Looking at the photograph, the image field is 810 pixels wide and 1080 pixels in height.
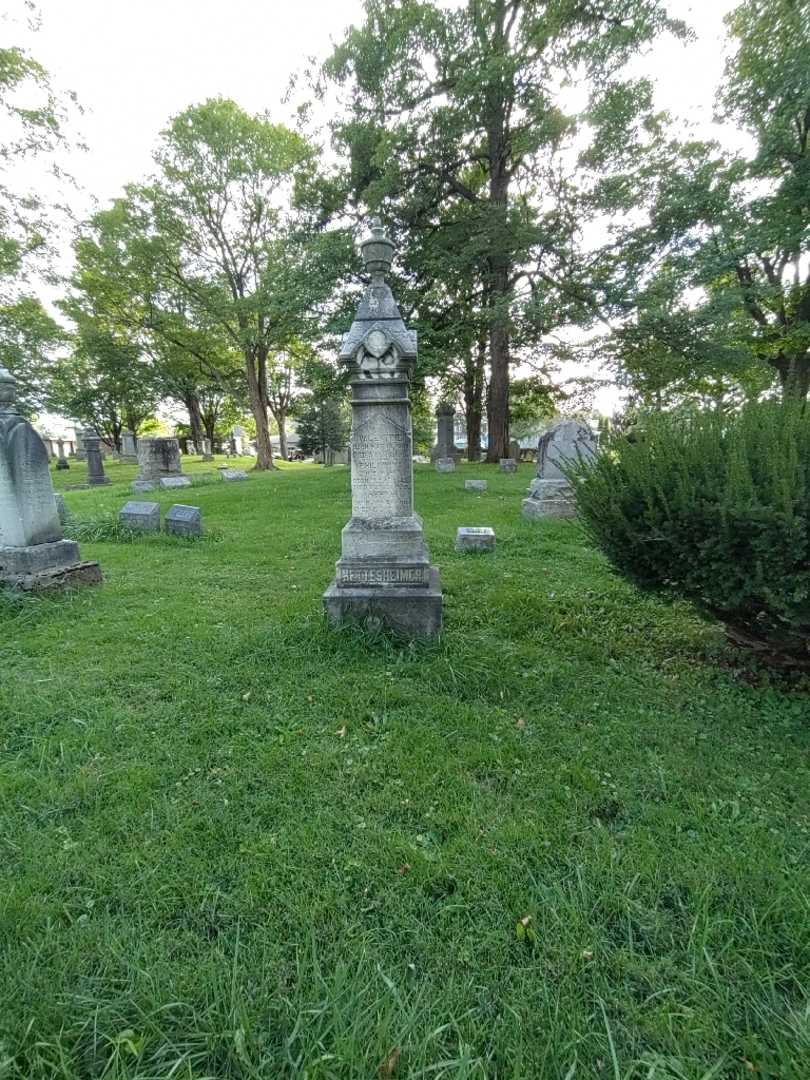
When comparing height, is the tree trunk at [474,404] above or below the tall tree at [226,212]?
below

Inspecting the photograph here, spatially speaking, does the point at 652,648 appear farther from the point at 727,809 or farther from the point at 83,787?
the point at 83,787

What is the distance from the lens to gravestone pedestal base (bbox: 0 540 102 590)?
15.5 ft

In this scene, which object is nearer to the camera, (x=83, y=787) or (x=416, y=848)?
(x=416, y=848)

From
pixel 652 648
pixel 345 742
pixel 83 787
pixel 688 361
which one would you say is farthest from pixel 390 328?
pixel 688 361

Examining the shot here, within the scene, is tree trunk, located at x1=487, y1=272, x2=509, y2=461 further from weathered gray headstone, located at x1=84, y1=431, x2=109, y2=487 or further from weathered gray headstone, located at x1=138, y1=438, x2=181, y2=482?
weathered gray headstone, located at x1=84, y1=431, x2=109, y2=487

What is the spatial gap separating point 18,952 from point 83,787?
83cm

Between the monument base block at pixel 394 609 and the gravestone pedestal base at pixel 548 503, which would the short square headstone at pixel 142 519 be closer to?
the monument base block at pixel 394 609

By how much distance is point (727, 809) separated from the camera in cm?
216

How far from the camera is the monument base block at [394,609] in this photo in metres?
3.73

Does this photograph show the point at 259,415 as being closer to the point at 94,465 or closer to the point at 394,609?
the point at 94,465

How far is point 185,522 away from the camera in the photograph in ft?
24.8

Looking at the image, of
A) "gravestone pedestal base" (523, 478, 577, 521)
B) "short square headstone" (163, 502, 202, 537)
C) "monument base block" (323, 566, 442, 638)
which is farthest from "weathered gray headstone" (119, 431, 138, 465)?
"monument base block" (323, 566, 442, 638)

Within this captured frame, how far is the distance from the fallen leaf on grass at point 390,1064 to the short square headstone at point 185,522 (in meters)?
7.25

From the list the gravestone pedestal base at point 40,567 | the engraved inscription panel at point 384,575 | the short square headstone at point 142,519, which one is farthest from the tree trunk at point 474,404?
the engraved inscription panel at point 384,575
